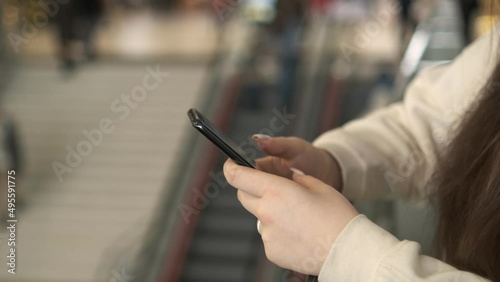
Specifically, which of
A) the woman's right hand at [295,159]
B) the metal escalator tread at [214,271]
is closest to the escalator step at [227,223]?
the metal escalator tread at [214,271]

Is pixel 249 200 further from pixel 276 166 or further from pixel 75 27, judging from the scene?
pixel 75 27

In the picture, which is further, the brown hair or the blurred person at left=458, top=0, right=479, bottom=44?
the blurred person at left=458, top=0, right=479, bottom=44

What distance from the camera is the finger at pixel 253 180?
0.81 m

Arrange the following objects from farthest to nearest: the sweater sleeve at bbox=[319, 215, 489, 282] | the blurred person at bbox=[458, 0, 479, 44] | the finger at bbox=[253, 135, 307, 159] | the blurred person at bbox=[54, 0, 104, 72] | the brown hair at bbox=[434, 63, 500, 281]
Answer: the blurred person at bbox=[54, 0, 104, 72]
the blurred person at bbox=[458, 0, 479, 44]
the finger at bbox=[253, 135, 307, 159]
the brown hair at bbox=[434, 63, 500, 281]
the sweater sleeve at bbox=[319, 215, 489, 282]

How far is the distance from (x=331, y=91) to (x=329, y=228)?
18.2ft

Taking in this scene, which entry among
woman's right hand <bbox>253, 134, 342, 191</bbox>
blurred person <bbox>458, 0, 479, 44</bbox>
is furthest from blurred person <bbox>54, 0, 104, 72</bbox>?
woman's right hand <bbox>253, 134, 342, 191</bbox>

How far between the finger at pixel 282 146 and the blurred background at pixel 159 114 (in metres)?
3.34

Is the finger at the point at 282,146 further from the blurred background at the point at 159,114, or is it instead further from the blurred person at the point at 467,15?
the blurred background at the point at 159,114

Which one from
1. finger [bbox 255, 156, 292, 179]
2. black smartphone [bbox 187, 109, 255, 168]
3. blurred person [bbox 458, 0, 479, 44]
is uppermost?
blurred person [bbox 458, 0, 479, 44]

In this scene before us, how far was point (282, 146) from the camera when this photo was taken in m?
1.01

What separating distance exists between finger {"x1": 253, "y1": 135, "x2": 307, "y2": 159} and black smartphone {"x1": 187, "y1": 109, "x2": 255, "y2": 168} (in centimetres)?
12

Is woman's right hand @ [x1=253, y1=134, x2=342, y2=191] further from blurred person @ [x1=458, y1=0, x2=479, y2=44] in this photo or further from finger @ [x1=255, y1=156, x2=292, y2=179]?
blurred person @ [x1=458, y1=0, x2=479, y2=44]

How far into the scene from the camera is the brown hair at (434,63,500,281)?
88 cm

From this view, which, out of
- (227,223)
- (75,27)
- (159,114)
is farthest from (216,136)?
(75,27)
